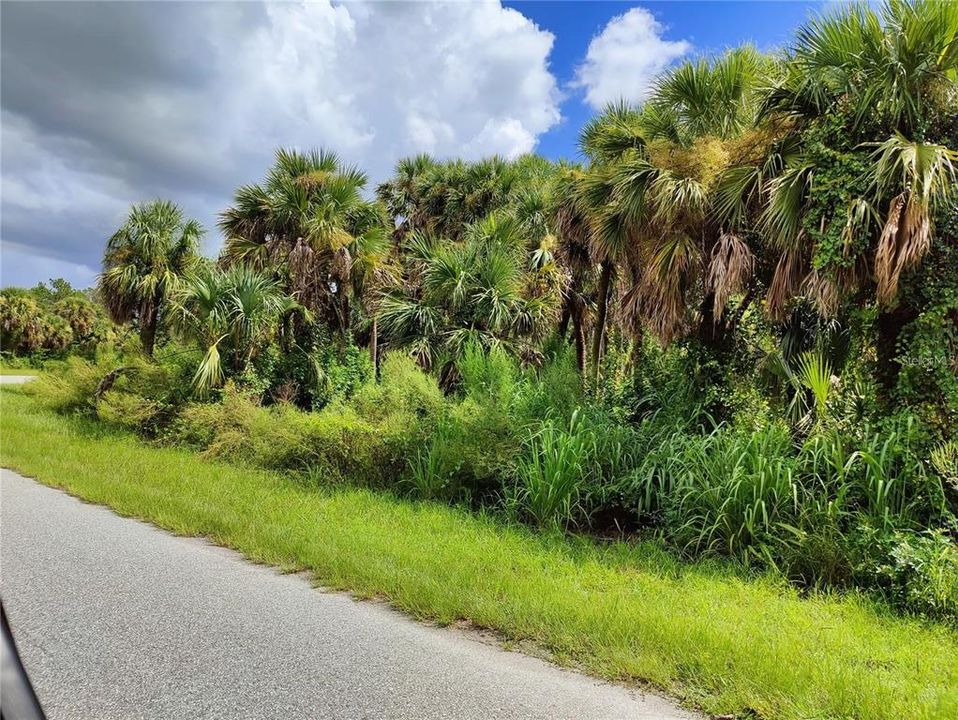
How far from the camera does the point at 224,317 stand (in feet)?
36.4

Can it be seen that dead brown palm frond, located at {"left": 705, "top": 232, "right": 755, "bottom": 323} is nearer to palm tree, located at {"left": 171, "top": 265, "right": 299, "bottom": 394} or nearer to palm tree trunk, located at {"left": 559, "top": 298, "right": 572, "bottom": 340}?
palm tree, located at {"left": 171, "top": 265, "right": 299, "bottom": 394}

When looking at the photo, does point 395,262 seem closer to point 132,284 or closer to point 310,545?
point 132,284

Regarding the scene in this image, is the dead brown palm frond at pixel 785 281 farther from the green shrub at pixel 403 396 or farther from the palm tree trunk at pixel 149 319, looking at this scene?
the palm tree trunk at pixel 149 319

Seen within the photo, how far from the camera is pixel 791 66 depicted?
6.93 metres

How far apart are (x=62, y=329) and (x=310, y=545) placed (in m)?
44.0

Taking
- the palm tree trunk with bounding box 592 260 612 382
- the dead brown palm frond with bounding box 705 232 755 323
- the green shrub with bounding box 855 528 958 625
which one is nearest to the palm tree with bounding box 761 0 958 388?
the dead brown palm frond with bounding box 705 232 755 323

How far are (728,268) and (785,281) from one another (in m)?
0.73

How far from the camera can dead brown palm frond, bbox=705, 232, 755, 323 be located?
7.28 metres

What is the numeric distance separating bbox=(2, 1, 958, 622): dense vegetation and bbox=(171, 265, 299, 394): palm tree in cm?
5

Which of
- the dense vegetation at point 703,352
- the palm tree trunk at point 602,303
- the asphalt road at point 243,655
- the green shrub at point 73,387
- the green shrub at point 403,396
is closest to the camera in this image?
the asphalt road at point 243,655

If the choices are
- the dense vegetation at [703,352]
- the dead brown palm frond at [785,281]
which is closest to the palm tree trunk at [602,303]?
the dense vegetation at [703,352]

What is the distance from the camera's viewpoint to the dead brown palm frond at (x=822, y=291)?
20.1 ft

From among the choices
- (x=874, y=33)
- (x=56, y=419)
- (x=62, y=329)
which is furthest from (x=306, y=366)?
(x=62, y=329)

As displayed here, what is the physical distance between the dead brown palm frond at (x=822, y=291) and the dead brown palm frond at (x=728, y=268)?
96 cm
